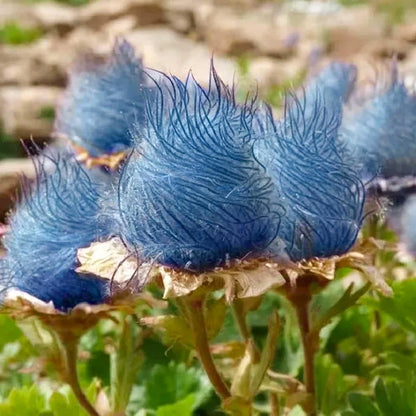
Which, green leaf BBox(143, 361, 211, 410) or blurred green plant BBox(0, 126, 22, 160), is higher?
green leaf BBox(143, 361, 211, 410)

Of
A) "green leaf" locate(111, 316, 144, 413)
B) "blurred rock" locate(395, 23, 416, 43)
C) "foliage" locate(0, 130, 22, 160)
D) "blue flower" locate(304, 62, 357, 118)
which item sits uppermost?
"blue flower" locate(304, 62, 357, 118)

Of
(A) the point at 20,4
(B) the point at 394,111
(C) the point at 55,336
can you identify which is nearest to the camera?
(C) the point at 55,336

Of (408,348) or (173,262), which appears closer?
(173,262)

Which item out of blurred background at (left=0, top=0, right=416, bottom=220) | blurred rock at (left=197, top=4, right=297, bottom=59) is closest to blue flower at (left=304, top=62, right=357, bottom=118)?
blurred background at (left=0, top=0, right=416, bottom=220)

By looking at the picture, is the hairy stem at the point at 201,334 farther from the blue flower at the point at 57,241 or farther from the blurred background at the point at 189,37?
the blurred background at the point at 189,37

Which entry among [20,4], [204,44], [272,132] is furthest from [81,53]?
[20,4]

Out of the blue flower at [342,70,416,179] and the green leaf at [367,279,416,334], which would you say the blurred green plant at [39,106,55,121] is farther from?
the green leaf at [367,279,416,334]

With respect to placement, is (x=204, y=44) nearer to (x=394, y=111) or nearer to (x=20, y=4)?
(x=20, y=4)

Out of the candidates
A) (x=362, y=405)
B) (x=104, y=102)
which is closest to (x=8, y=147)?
(x=104, y=102)
